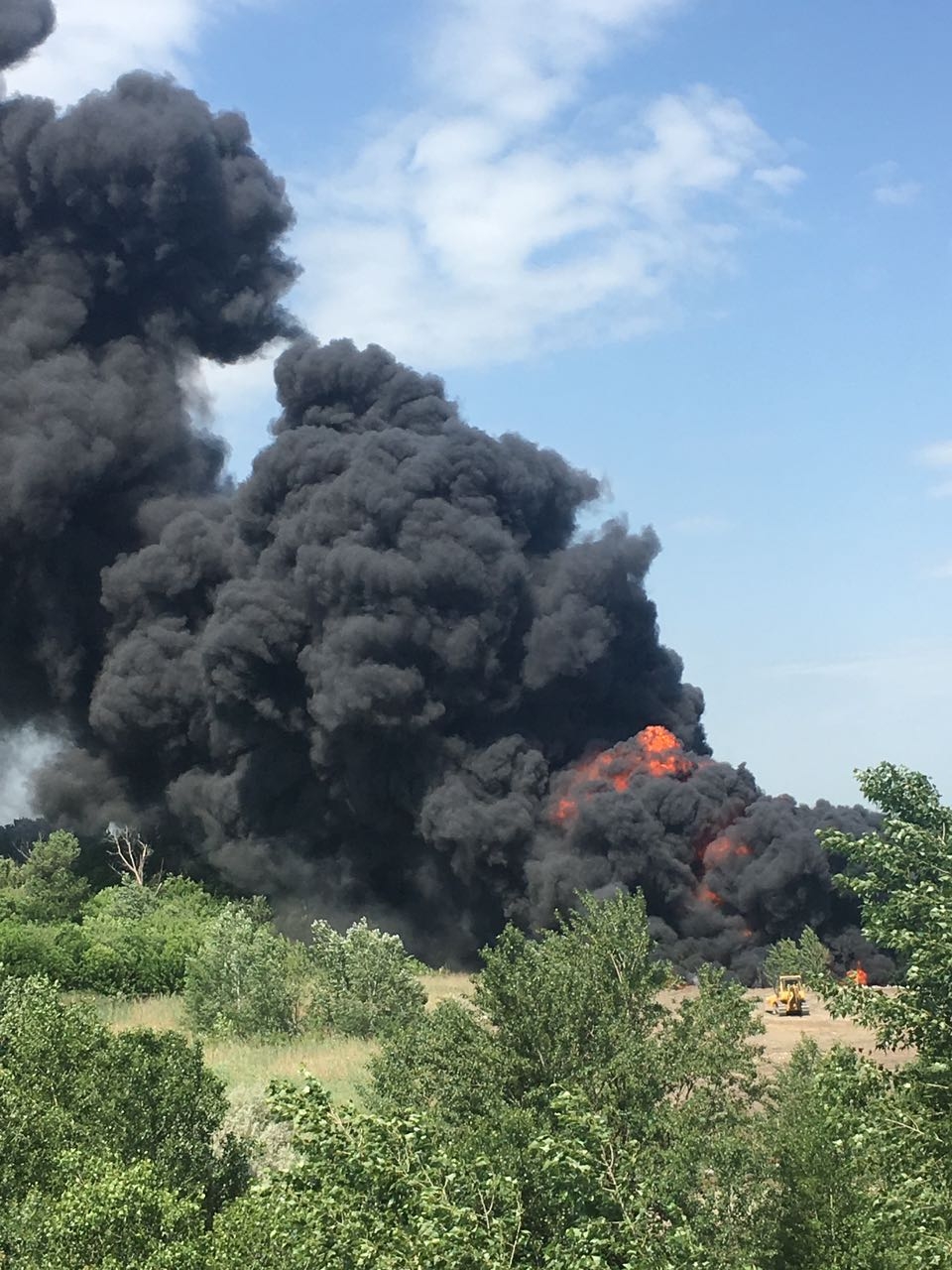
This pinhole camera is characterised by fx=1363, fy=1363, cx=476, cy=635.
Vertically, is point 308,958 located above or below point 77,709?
below

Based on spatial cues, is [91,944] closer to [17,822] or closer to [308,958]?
[308,958]

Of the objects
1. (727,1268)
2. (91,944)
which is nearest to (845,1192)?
(727,1268)

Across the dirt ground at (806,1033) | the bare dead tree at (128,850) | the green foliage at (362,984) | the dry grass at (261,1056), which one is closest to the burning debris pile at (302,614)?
the bare dead tree at (128,850)

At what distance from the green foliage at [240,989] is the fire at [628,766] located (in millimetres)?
11843

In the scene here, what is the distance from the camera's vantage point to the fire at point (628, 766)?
3894cm

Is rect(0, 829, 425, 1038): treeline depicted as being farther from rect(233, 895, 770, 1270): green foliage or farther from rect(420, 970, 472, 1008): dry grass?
rect(233, 895, 770, 1270): green foliage

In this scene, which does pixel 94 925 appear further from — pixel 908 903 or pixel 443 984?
pixel 908 903

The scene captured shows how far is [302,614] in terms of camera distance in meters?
44.0

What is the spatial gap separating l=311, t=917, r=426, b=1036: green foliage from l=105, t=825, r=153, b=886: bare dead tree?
61.7 ft

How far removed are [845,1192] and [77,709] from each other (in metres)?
41.7

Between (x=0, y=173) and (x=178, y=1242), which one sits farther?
(x=0, y=173)

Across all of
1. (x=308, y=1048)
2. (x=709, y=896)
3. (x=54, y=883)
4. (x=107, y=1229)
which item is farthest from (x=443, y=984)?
(x=107, y=1229)

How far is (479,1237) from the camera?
901 cm

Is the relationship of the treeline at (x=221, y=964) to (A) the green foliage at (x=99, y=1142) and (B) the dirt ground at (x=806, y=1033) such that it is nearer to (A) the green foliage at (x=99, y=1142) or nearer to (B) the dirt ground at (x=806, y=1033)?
(A) the green foliage at (x=99, y=1142)
